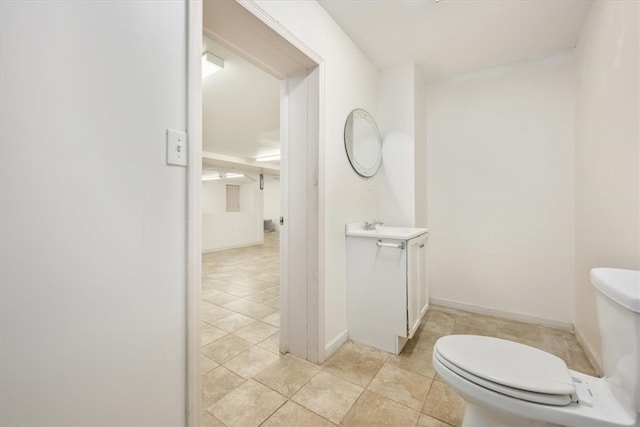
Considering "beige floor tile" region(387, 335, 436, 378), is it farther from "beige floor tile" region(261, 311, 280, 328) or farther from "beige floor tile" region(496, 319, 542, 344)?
"beige floor tile" region(261, 311, 280, 328)

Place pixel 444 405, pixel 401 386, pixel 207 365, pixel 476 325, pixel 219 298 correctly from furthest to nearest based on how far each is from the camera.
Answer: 1. pixel 219 298
2. pixel 476 325
3. pixel 207 365
4. pixel 401 386
5. pixel 444 405

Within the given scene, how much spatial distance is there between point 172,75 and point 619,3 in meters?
2.18

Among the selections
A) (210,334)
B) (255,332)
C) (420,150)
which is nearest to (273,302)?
(255,332)

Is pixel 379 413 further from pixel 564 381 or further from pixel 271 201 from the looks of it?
pixel 271 201

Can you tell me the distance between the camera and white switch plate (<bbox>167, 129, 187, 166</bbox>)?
897mm

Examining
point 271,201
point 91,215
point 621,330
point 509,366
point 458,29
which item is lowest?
point 509,366

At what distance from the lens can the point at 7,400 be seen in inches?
23.7

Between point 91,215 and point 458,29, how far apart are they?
8.16ft

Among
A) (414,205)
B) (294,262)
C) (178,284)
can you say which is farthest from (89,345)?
(414,205)

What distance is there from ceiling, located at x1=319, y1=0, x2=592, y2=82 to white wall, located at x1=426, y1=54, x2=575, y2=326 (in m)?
0.26

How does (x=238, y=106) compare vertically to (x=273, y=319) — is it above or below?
above

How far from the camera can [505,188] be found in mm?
2357

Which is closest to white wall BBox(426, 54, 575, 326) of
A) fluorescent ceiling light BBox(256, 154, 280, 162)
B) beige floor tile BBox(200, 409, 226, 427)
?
beige floor tile BBox(200, 409, 226, 427)

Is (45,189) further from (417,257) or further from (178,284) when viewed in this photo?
(417,257)
